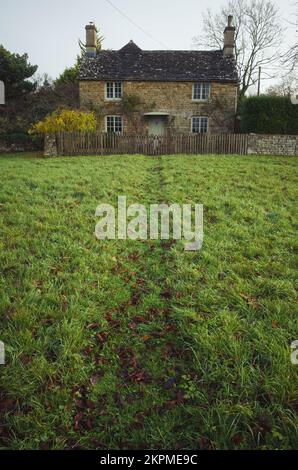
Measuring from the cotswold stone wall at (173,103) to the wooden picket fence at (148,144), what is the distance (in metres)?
7.57

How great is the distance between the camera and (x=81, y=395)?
267cm

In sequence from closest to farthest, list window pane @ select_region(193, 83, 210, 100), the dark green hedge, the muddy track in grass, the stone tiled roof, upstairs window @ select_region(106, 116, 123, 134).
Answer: the muddy track in grass < the dark green hedge < the stone tiled roof < window pane @ select_region(193, 83, 210, 100) < upstairs window @ select_region(106, 116, 123, 134)

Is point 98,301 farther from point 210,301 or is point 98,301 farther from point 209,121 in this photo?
point 209,121

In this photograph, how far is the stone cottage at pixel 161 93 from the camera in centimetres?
2552

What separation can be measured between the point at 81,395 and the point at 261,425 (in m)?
1.47

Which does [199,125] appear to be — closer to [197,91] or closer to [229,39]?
→ [197,91]

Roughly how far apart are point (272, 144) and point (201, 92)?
9815 mm

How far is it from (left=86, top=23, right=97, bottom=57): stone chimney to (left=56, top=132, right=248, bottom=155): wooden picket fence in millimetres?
12845

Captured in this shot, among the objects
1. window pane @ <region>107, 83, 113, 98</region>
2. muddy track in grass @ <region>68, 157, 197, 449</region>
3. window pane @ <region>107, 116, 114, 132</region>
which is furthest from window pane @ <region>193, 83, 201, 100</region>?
muddy track in grass @ <region>68, 157, 197, 449</region>

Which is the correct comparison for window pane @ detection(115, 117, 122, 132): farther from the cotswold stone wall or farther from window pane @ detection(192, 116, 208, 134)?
window pane @ detection(192, 116, 208, 134)

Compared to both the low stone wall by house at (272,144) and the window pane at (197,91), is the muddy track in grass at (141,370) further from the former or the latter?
the window pane at (197,91)

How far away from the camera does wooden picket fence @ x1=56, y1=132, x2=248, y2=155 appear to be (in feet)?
61.3

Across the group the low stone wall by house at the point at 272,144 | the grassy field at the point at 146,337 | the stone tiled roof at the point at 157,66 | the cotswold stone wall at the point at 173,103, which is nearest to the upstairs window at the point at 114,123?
the cotswold stone wall at the point at 173,103

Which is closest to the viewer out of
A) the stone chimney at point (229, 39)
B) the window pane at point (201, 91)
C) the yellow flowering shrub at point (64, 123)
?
the yellow flowering shrub at point (64, 123)
